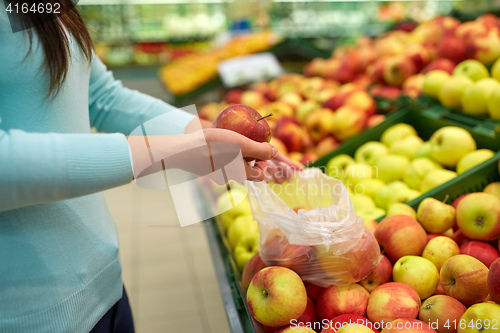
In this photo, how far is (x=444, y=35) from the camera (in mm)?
2344

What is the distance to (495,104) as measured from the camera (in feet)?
4.90

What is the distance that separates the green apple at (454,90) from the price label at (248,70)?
1797 millimetres

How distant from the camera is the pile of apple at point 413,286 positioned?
83cm

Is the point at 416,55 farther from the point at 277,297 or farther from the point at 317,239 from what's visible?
the point at 277,297

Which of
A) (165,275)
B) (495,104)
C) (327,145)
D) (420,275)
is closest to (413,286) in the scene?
(420,275)

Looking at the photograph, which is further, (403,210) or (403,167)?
(403,167)

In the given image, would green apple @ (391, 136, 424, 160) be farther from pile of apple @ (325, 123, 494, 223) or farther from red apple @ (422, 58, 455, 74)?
red apple @ (422, 58, 455, 74)

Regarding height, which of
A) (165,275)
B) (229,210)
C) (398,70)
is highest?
(398,70)

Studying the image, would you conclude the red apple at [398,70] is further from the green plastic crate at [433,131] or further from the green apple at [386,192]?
the green apple at [386,192]

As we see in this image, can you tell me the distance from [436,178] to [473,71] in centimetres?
80

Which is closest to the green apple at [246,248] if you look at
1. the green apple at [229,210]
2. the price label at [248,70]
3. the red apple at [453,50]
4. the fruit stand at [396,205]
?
the fruit stand at [396,205]

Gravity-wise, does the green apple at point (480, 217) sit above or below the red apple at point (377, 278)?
above

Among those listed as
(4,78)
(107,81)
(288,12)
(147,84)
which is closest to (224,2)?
(288,12)

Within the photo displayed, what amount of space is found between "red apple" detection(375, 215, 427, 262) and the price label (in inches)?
94.9
